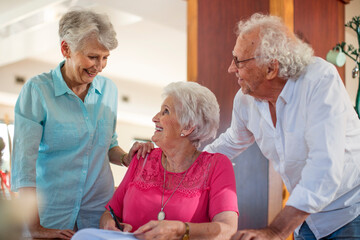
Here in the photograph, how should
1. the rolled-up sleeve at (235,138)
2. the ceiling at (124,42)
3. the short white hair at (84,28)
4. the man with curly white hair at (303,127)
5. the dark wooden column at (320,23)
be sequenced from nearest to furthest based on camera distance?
1. the man with curly white hair at (303,127)
2. the short white hair at (84,28)
3. the rolled-up sleeve at (235,138)
4. the dark wooden column at (320,23)
5. the ceiling at (124,42)

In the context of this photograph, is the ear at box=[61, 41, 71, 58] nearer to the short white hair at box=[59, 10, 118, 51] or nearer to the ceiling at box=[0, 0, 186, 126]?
the short white hair at box=[59, 10, 118, 51]

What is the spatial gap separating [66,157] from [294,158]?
911 millimetres

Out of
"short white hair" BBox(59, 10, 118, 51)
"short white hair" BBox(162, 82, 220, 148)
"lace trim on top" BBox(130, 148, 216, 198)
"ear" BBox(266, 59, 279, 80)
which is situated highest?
"short white hair" BBox(59, 10, 118, 51)

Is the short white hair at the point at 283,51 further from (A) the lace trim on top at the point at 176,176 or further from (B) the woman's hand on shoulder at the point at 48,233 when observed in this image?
(B) the woman's hand on shoulder at the point at 48,233

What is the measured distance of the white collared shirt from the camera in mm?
1395

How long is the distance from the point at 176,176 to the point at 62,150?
48 centimetres

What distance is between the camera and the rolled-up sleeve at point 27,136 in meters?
1.76

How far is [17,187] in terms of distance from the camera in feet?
5.75

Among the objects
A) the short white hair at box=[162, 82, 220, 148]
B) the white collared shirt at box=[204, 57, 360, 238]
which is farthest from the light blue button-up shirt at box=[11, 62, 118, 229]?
the white collared shirt at box=[204, 57, 360, 238]

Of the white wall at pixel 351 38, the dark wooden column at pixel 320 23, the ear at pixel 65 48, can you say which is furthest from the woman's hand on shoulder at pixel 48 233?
the white wall at pixel 351 38

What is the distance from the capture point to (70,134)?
190cm

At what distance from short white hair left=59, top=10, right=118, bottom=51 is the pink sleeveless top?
1.77 ft

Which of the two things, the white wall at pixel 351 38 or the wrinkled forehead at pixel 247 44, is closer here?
the wrinkled forehead at pixel 247 44

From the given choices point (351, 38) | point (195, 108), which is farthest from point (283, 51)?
point (351, 38)
